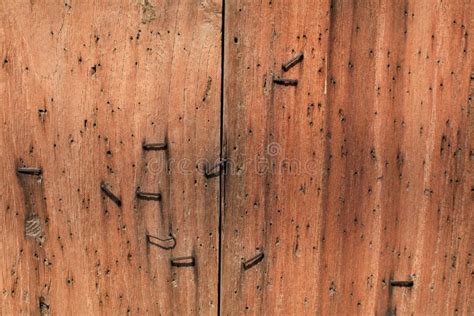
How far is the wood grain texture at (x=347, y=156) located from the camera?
1117 mm

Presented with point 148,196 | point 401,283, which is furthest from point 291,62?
point 401,283

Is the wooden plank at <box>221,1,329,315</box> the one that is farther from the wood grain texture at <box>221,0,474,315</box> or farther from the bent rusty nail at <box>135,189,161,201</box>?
the bent rusty nail at <box>135,189,161,201</box>

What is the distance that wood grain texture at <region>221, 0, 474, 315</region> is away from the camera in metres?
1.12

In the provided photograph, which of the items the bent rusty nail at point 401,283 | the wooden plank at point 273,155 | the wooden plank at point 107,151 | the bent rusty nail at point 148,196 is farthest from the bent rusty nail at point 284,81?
the bent rusty nail at point 401,283

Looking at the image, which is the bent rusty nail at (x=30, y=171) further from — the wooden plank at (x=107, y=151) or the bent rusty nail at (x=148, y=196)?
the bent rusty nail at (x=148, y=196)

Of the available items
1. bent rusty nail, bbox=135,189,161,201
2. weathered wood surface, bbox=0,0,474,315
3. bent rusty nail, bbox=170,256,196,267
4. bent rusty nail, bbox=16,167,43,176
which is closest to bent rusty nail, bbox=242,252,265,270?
weathered wood surface, bbox=0,0,474,315

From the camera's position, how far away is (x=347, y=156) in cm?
116

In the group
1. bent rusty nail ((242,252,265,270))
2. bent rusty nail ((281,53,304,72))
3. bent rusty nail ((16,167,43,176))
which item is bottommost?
bent rusty nail ((242,252,265,270))

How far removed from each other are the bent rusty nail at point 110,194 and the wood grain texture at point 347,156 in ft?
0.77

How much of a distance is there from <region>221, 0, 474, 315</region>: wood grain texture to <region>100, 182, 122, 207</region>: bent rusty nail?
0.24m

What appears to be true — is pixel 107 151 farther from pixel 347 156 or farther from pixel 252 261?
pixel 347 156

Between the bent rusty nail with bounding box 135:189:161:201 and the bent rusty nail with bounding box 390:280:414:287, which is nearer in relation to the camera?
the bent rusty nail with bounding box 135:189:161:201

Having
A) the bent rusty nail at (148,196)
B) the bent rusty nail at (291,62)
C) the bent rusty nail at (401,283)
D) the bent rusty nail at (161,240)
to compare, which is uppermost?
the bent rusty nail at (291,62)

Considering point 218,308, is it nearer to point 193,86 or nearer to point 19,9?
point 193,86
